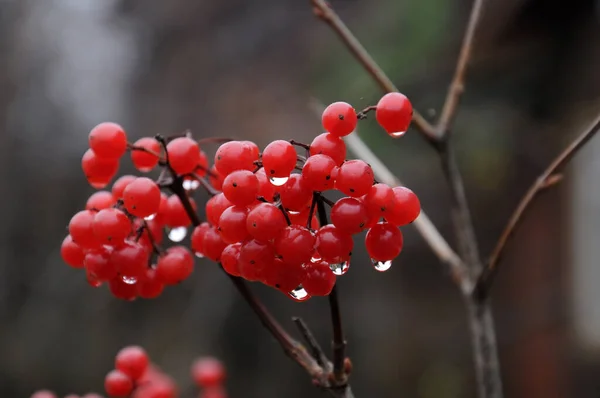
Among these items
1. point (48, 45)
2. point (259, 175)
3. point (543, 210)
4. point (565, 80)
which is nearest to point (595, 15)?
point (565, 80)

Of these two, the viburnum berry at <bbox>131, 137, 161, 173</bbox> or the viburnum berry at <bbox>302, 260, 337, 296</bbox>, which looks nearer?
the viburnum berry at <bbox>302, 260, 337, 296</bbox>

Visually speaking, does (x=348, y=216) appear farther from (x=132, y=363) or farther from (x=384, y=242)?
(x=132, y=363)

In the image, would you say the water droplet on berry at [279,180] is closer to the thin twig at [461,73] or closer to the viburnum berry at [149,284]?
the viburnum berry at [149,284]

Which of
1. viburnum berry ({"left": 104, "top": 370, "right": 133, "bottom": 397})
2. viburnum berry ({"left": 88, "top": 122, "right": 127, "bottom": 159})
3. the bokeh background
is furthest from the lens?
the bokeh background

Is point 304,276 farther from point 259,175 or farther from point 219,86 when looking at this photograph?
point 219,86

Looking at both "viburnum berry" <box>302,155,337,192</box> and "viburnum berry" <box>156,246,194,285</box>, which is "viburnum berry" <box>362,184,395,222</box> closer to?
"viburnum berry" <box>302,155,337,192</box>

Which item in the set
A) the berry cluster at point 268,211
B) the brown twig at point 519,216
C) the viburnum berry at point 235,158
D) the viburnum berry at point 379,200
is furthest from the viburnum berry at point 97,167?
the brown twig at point 519,216

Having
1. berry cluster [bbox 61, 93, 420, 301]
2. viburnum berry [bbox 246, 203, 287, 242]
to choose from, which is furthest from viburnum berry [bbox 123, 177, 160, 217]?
viburnum berry [bbox 246, 203, 287, 242]

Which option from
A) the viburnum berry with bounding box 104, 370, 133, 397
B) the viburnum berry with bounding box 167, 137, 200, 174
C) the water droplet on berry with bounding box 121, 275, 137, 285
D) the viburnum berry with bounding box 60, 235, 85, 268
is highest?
the viburnum berry with bounding box 167, 137, 200, 174

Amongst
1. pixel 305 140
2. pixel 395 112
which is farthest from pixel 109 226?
pixel 305 140
